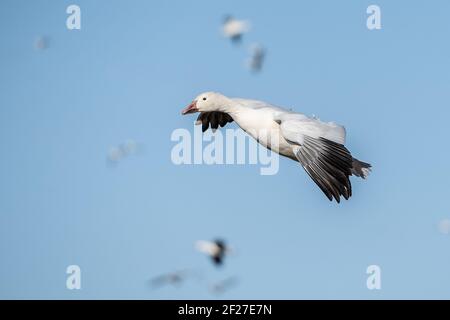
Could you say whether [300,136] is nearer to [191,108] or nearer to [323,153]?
[323,153]

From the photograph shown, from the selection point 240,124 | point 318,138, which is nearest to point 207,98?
point 240,124

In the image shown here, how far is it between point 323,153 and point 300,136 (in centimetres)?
41

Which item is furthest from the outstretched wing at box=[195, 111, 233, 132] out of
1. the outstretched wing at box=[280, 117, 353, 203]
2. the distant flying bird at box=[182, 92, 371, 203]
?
the outstretched wing at box=[280, 117, 353, 203]

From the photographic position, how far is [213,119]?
2138 cm

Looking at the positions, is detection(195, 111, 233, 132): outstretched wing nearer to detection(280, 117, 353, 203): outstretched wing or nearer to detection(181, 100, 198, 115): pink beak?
detection(181, 100, 198, 115): pink beak

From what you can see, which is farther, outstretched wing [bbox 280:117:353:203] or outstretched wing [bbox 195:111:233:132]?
outstretched wing [bbox 195:111:233:132]

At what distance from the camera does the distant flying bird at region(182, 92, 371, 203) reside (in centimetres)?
1906

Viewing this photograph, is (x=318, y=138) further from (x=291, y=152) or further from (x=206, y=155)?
(x=206, y=155)

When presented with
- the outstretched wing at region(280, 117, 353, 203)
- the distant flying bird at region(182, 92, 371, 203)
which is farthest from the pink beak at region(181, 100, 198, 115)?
the outstretched wing at region(280, 117, 353, 203)

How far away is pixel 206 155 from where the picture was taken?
2106cm

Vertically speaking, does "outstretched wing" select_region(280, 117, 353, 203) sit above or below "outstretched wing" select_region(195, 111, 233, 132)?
below

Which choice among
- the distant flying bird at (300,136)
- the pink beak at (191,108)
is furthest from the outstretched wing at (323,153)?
the pink beak at (191,108)

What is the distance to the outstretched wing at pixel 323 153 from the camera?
19000 mm
